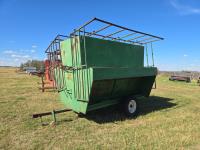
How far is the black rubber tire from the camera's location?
6266 millimetres

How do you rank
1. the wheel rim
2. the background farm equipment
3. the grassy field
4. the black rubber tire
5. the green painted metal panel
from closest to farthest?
1. the grassy field
2. the green painted metal panel
3. the black rubber tire
4. the wheel rim
5. the background farm equipment

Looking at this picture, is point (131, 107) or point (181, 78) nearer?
point (131, 107)

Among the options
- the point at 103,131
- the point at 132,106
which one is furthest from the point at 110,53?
the point at 103,131

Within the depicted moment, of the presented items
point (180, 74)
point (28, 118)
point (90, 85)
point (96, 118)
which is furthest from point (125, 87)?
point (180, 74)

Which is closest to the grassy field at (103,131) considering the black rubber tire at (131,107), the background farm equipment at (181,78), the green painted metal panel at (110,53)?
the black rubber tire at (131,107)

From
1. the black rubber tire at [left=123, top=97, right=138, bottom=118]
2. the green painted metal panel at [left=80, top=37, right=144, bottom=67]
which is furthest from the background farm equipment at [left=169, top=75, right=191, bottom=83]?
the black rubber tire at [left=123, top=97, right=138, bottom=118]

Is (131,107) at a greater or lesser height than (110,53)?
lesser

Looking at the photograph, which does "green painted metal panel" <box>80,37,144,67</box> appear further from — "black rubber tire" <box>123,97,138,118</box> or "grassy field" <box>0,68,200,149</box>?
"grassy field" <box>0,68,200,149</box>

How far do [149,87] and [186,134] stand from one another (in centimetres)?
283

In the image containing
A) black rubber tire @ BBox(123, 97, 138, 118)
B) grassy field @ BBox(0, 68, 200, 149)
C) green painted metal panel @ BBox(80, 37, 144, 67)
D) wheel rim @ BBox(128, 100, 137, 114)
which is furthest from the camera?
wheel rim @ BBox(128, 100, 137, 114)

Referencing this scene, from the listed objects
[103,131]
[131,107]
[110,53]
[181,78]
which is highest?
[110,53]

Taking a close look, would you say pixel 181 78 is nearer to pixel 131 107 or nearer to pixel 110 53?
pixel 131 107

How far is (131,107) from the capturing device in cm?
657

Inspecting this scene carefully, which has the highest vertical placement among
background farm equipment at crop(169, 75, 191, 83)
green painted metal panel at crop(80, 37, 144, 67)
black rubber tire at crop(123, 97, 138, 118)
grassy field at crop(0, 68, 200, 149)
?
green painted metal panel at crop(80, 37, 144, 67)
